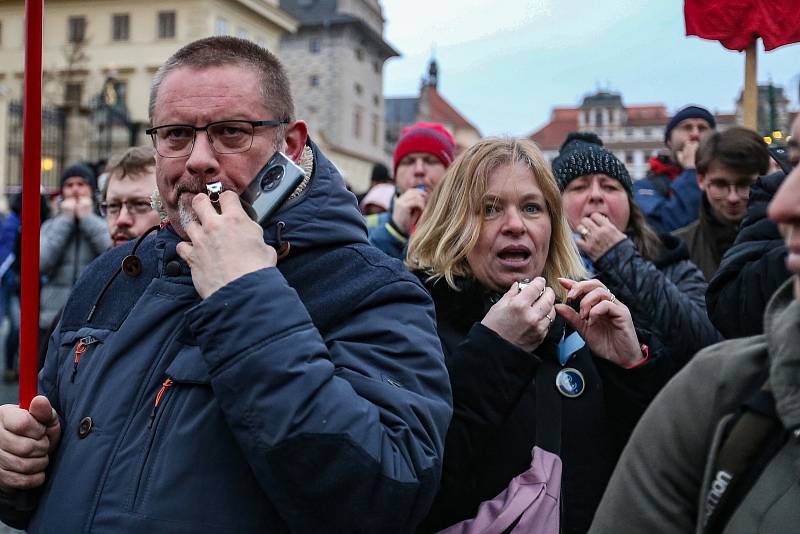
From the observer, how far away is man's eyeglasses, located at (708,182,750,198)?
379 cm

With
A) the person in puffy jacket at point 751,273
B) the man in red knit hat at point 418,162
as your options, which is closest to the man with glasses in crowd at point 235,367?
the person in puffy jacket at point 751,273

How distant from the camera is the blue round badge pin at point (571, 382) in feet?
8.07

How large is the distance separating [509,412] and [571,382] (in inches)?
13.0

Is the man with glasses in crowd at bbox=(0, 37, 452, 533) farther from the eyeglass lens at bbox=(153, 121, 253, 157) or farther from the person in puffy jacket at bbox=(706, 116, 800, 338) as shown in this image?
the person in puffy jacket at bbox=(706, 116, 800, 338)

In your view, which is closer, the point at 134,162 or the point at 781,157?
the point at 781,157

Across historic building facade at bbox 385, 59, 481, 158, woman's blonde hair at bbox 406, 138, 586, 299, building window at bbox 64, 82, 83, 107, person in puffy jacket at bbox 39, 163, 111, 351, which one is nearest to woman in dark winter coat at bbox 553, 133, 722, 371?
woman's blonde hair at bbox 406, 138, 586, 299

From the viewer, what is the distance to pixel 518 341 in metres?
2.24

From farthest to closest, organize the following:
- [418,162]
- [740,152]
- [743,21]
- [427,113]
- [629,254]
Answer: [427,113] → [418,162] → [740,152] → [743,21] → [629,254]

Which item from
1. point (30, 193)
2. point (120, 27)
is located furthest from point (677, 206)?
point (120, 27)

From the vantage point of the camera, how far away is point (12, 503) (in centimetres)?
197

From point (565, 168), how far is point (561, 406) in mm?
1480

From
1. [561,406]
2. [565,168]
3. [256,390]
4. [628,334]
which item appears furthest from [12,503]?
[565,168]

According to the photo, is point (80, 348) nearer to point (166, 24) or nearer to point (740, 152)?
point (740, 152)

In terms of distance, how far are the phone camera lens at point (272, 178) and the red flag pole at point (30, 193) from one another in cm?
49
